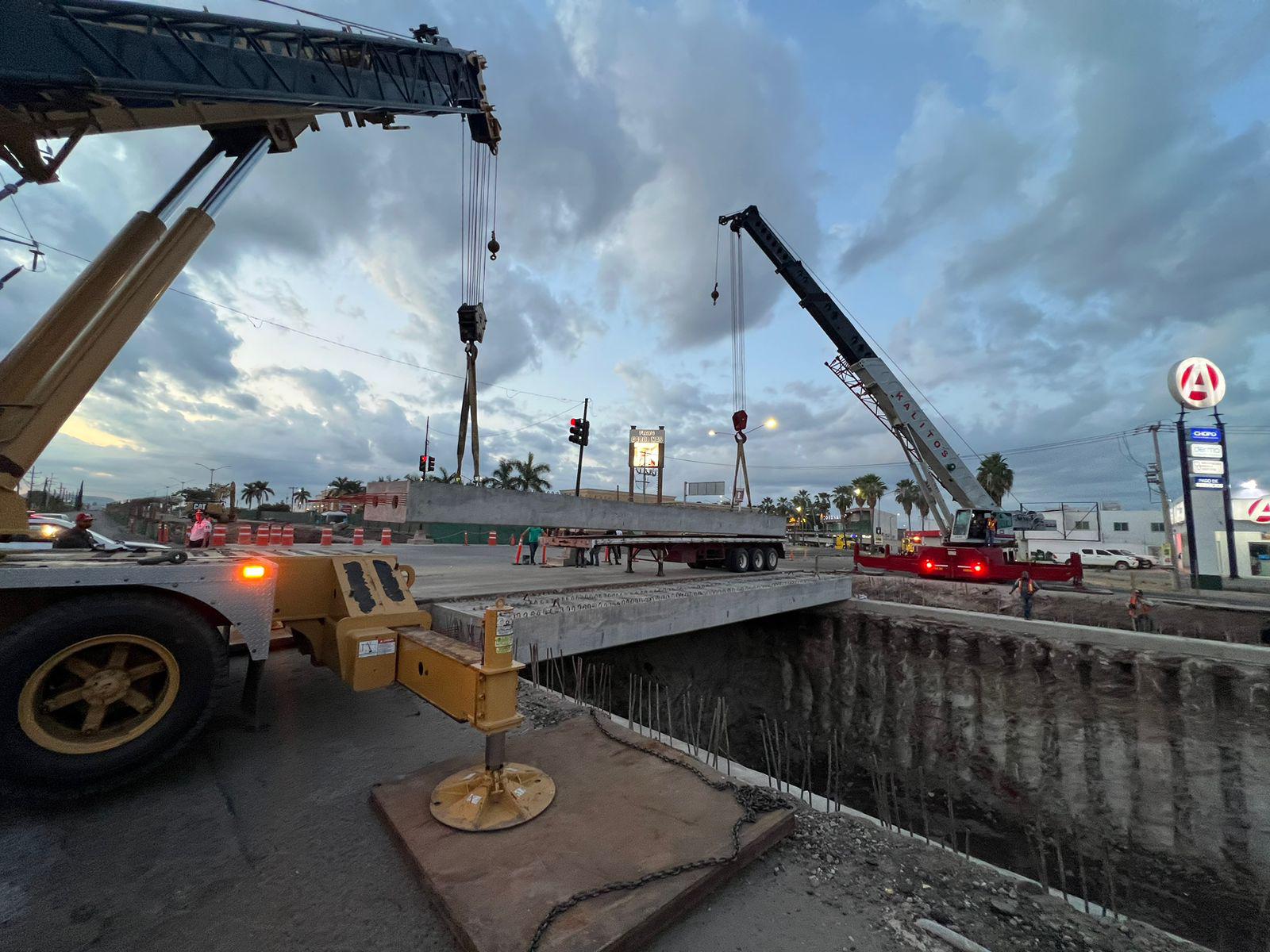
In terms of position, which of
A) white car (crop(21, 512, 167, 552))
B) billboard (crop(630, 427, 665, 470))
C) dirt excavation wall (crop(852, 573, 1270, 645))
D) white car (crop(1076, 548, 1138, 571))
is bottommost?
dirt excavation wall (crop(852, 573, 1270, 645))

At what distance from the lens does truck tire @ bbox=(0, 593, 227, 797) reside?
3.14 meters

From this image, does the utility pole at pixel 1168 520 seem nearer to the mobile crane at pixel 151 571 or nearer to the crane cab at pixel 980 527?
the crane cab at pixel 980 527

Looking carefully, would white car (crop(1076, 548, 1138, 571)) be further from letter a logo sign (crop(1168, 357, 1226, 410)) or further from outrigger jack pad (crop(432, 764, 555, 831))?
outrigger jack pad (crop(432, 764, 555, 831))

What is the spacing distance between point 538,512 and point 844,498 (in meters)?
93.9

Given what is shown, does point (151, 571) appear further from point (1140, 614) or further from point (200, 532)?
point (1140, 614)

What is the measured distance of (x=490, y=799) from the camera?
3.33 meters

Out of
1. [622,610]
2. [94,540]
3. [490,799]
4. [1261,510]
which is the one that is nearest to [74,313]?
[94,540]

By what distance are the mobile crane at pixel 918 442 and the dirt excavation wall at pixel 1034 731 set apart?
9740mm

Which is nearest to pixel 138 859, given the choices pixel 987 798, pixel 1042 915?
pixel 1042 915

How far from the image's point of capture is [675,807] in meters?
3.45

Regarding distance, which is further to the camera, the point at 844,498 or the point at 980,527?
the point at 844,498

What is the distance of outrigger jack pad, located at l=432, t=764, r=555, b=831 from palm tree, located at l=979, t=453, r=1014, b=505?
68147 mm

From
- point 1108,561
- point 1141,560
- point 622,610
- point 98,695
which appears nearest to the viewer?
point 98,695

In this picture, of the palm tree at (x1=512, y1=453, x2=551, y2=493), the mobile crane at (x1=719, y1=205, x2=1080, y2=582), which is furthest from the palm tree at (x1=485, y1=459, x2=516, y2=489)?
the mobile crane at (x1=719, y1=205, x2=1080, y2=582)
